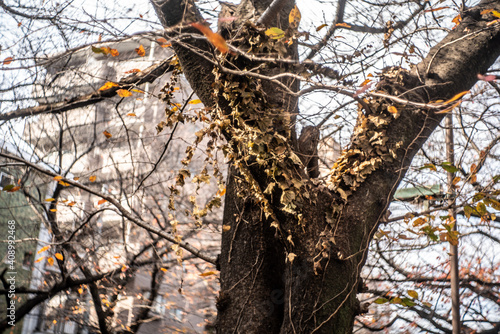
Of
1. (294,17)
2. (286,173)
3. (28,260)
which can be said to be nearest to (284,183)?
(286,173)

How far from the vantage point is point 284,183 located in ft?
7.54

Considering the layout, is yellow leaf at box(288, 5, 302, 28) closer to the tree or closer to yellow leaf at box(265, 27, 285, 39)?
the tree

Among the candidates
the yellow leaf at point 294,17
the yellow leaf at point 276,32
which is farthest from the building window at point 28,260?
the yellow leaf at point 276,32

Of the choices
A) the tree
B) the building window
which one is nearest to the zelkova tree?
the tree

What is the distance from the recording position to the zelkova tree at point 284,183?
2.29 m

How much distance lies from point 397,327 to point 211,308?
4.39 m

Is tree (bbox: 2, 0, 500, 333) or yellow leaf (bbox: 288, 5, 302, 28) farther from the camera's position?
yellow leaf (bbox: 288, 5, 302, 28)

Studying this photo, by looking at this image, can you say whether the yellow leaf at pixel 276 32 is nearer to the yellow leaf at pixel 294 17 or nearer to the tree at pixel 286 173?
the tree at pixel 286 173

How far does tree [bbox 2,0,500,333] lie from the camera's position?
229cm

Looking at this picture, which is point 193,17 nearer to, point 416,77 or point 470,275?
point 416,77

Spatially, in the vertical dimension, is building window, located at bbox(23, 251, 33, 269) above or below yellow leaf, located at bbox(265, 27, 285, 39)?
below

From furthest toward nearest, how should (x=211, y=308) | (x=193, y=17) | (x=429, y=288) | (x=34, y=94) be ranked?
1. (x=211, y=308)
2. (x=429, y=288)
3. (x=34, y=94)
4. (x=193, y=17)

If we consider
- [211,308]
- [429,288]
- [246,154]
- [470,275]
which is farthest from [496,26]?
[211,308]

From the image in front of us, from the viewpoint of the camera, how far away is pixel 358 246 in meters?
2.46
